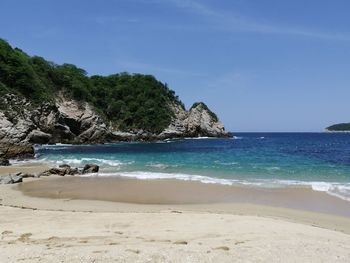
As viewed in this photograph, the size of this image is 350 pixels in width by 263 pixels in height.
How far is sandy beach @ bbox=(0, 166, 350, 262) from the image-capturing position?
7512 mm

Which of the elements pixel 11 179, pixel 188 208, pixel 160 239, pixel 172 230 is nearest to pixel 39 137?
pixel 11 179

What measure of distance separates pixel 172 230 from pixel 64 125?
64.5 m

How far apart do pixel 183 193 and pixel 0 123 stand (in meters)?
37.8

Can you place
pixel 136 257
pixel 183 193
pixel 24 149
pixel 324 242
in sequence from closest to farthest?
1. pixel 136 257
2. pixel 324 242
3. pixel 183 193
4. pixel 24 149

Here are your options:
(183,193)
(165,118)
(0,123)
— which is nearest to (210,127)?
(165,118)

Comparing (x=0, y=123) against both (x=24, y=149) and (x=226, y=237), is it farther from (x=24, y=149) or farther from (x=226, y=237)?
(x=226, y=237)

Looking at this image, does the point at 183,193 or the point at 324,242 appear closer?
the point at 324,242

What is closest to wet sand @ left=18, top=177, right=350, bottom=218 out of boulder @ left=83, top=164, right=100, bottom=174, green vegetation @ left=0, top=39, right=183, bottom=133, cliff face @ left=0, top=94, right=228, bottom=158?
boulder @ left=83, top=164, right=100, bottom=174

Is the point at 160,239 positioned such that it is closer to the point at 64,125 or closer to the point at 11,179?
the point at 11,179

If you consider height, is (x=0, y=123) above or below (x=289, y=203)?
above

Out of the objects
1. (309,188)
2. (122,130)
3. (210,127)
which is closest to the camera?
(309,188)

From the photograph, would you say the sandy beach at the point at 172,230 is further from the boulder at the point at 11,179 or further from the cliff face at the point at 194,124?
the cliff face at the point at 194,124

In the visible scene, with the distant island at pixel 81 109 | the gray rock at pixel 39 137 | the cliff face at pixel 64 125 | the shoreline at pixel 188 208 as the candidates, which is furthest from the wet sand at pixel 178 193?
the gray rock at pixel 39 137

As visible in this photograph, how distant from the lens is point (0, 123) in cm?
4919
